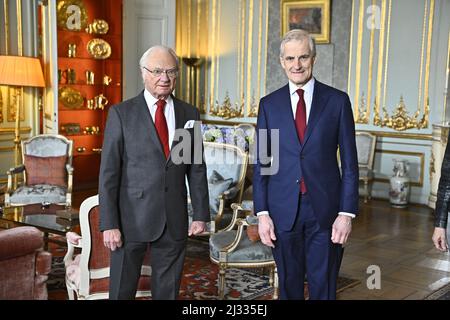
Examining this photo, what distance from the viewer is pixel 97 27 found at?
6.47m

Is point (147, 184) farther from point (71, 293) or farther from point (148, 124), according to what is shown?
point (71, 293)

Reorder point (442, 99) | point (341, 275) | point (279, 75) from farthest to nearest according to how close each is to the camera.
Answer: point (279, 75) → point (442, 99) → point (341, 275)

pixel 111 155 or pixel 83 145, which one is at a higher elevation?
pixel 111 155

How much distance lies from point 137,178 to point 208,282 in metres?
1.61

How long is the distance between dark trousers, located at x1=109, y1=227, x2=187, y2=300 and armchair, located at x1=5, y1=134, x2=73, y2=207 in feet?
8.94

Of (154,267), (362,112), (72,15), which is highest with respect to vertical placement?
(72,15)

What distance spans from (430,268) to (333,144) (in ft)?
7.50

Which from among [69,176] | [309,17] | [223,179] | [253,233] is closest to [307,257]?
[253,233]

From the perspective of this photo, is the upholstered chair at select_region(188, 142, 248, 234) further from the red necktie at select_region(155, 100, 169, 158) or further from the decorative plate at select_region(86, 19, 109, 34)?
the decorative plate at select_region(86, 19, 109, 34)

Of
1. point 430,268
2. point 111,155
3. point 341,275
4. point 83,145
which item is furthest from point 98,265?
point 83,145

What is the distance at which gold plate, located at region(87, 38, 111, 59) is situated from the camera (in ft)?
21.3

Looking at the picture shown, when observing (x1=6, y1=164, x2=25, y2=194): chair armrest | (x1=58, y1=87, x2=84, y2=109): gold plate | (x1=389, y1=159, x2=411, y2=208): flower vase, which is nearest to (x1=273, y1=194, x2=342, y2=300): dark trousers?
(x1=6, y1=164, x2=25, y2=194): chair armrest

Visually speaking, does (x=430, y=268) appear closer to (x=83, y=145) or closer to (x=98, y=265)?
(x=98, y=265)

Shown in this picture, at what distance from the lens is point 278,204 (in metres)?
1.94
